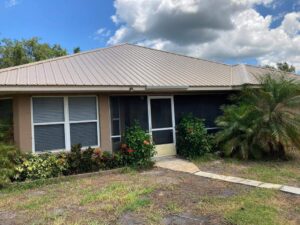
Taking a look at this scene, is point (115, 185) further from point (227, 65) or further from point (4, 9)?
point (4, 9)

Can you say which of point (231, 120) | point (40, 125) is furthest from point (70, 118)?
point (231, 120)

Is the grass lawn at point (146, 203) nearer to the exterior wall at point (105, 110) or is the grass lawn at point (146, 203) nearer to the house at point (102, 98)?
the exterior wall at point (105, 110)

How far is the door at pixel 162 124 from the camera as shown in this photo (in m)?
10.7

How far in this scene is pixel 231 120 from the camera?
10406mm

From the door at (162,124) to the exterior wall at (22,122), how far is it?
405 cm

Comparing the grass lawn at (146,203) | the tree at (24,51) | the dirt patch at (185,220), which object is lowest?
the dirt patch at (185,220)

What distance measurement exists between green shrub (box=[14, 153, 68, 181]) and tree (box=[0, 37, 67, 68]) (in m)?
23.7

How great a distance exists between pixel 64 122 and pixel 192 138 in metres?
4.34

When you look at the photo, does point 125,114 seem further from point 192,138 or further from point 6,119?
point 6,119

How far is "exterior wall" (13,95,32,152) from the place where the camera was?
8.23 meters

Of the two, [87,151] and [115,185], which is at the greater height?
[87,151]

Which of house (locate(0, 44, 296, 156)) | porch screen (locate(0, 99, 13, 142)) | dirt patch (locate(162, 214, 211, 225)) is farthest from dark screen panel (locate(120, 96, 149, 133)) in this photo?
dirt patch (locate(162, 214, 211, 225))

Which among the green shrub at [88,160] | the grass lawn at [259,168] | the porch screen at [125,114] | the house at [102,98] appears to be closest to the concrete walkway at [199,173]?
the grass lawn at [259,168]

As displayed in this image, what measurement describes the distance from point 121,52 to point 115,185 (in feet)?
26.1
